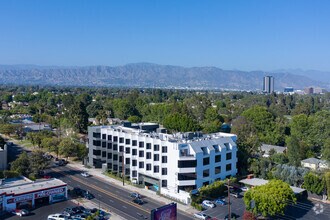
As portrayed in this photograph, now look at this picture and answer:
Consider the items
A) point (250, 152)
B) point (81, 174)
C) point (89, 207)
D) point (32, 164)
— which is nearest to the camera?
point (89, 207)

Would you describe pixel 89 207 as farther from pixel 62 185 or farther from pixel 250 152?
pixel 250 152

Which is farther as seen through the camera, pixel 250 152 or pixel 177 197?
pixel 250 152

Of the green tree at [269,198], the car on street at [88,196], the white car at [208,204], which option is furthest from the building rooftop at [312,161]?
the car on street at [88,196]

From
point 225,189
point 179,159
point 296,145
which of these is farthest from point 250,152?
point 179,159

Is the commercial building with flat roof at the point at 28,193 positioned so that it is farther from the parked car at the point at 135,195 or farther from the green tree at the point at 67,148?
the green tree at the point at 67,148

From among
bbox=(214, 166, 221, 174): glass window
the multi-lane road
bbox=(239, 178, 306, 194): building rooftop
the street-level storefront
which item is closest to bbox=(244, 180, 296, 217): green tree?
the multi-lane road

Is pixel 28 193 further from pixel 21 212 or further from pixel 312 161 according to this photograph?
pixel 312 161
